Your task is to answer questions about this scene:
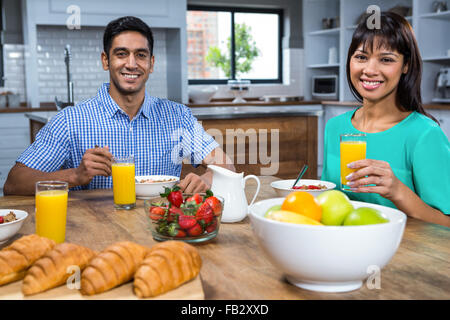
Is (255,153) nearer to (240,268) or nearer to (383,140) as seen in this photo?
(383,140)

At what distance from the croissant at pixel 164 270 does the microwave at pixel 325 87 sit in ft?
18.6

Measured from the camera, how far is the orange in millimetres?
934

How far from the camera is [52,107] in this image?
5.35 metres

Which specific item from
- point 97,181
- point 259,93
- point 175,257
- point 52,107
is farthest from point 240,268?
point 259,93

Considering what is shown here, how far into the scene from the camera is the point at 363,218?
2.95ft

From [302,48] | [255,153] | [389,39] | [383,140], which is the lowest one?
[255,153]

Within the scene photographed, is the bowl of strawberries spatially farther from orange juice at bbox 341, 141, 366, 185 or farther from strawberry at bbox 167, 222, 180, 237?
orange juice at bbox 341, 141, 366, 185

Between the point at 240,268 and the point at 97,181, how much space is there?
3.97 ft

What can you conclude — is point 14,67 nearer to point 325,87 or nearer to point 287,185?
point 325,87

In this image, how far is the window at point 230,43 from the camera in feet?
22.1
